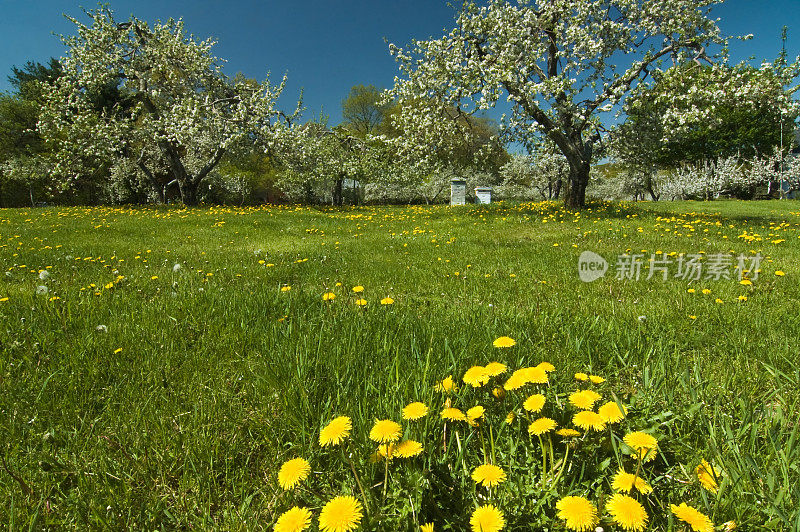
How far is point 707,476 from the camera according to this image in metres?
1.22

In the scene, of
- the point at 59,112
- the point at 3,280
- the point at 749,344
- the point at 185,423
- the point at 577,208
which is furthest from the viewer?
the point at 59,112

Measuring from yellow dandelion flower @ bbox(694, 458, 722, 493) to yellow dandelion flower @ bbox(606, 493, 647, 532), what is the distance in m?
0.35

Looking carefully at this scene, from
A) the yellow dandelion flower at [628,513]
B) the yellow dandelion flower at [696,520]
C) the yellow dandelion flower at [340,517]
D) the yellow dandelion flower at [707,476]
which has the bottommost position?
the yellow dandelion flower at [707,476]

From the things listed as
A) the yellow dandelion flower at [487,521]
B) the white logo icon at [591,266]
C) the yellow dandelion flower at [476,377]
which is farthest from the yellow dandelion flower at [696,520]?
the white logo icon at [591,266]

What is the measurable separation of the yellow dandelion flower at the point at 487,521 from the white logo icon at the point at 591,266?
394 cm

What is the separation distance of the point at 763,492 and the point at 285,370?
1875 mm

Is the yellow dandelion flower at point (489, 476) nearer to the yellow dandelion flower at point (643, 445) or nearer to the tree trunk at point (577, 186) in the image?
the yellow dandelion flower at point (643, 445)

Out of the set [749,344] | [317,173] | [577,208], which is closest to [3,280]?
[749,344]

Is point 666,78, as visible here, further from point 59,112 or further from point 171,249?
point 59,112

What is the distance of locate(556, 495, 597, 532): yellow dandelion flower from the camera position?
3.32 ft

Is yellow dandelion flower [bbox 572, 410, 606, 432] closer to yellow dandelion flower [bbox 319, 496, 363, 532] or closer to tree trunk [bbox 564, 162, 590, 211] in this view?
yellow dandelion flower [bbox 319, 496, 363, 532]

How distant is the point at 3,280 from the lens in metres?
4.40

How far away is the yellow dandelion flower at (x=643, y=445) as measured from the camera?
1.21m

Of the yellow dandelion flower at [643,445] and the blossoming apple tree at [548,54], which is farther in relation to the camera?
the blossoming apple tree at [548,54]
